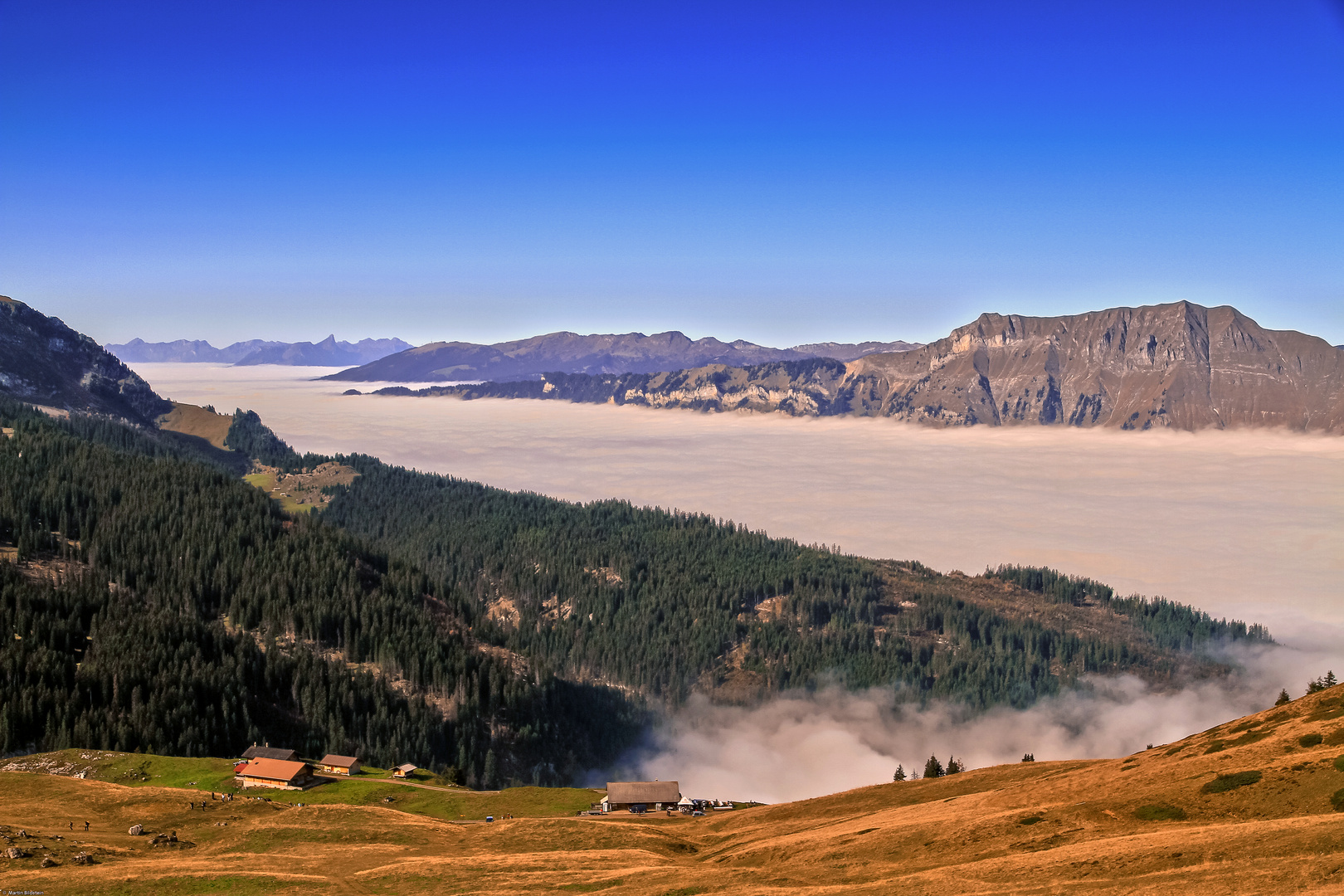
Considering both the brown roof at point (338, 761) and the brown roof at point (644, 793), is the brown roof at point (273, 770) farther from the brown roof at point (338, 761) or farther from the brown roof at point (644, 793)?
the brown roof at point (644, 793)

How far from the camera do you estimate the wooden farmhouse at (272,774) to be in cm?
12338

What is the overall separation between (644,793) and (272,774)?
167 ft

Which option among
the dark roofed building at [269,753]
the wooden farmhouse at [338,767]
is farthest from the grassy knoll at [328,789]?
the dark roofed building at [269,753]

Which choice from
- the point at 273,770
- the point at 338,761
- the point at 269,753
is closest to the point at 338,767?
the point at 338,761

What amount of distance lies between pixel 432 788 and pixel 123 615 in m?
101

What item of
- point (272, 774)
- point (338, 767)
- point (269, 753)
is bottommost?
point (338, 767)

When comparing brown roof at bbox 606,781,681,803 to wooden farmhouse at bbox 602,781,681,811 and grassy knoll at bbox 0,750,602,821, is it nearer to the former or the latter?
wooden farmhouse at bbox 602,781,681,811

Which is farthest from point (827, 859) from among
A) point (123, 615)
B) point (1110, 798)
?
point (123, 615)

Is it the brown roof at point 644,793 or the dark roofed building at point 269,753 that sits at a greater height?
the brown roof at point 644,793

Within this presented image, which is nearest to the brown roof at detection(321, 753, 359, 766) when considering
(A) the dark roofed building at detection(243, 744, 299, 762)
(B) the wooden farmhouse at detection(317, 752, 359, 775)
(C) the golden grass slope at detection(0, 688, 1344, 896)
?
(B) the wooden farmhouse at detection(317, 752, 359, 775)

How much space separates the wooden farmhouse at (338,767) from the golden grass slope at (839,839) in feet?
94.6

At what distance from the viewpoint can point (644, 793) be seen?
412 ft

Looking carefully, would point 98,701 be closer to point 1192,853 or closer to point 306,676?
point 306,676

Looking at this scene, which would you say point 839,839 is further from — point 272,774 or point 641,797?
point 272,774
